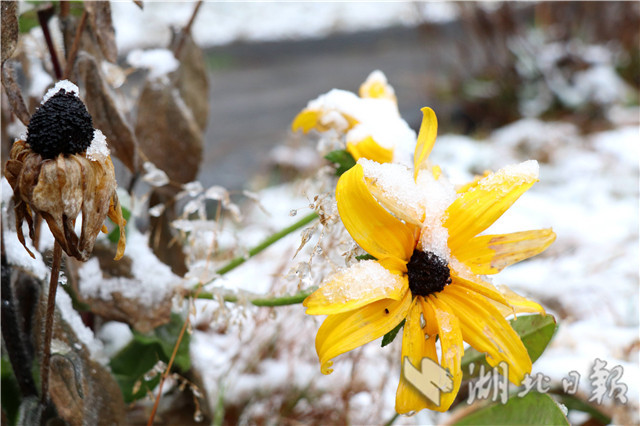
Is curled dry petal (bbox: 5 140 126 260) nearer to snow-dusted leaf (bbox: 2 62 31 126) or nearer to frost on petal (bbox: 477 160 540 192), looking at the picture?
snow-dusted leaf (bbox: 2 62 31 126)

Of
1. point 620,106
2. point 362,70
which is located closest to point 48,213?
point 620,106

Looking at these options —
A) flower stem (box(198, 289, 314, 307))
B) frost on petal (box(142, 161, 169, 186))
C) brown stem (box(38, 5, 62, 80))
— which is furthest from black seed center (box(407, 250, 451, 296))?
brown stem (box(38, 5, 62, 80))

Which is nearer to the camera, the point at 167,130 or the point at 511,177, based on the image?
the point at 511,177

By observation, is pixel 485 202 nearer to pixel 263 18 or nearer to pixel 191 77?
pixel 191 77

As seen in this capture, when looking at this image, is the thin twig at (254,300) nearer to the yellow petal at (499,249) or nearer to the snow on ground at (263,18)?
the yellow petal at (499,249)

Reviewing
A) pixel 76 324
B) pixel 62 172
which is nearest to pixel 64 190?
pixel 62 172

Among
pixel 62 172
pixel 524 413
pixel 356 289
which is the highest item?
pixel 62 172

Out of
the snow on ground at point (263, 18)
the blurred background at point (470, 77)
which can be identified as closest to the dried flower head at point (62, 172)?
the blurred background at point (470, 77)
